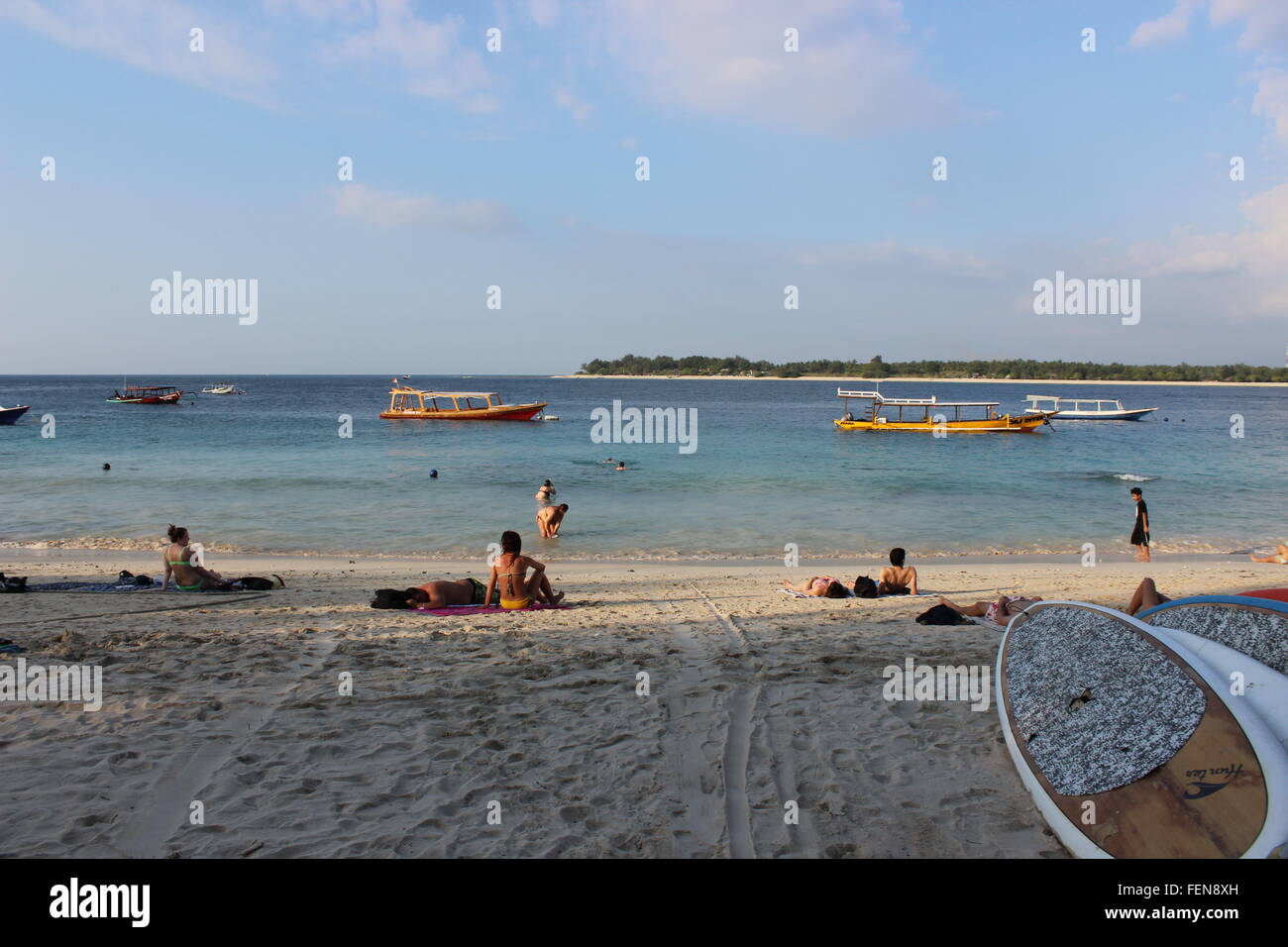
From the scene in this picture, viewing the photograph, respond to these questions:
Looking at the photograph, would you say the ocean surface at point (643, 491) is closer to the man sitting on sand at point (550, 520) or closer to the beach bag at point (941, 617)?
the man sitting on sand at point (550, 520)

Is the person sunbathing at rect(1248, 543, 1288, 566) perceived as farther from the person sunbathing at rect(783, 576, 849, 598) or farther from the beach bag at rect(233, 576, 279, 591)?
the beach bag at rect(233, 576, 279, 591)

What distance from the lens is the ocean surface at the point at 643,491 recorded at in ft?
54.6

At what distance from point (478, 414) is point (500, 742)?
Answer: 52581 mm

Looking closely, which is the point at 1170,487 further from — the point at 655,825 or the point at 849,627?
the point at 655,825

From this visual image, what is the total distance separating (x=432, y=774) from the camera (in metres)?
4.41

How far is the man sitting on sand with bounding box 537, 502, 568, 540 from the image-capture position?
1648cm

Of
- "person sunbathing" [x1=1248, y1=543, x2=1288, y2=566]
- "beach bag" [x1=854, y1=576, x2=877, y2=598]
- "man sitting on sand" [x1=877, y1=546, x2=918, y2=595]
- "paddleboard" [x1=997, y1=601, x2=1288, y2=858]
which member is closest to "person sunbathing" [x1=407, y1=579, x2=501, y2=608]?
"beach bag" [x1=854, y1=576, x2=877, y2=598]

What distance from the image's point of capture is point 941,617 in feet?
26.9

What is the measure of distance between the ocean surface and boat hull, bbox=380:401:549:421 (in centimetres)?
875

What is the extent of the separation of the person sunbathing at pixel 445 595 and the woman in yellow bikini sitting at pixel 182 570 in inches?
123

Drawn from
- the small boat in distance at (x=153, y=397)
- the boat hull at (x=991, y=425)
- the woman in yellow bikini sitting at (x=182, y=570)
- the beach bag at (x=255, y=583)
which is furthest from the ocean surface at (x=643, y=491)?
the small boat in distance at (x=153, y=397)

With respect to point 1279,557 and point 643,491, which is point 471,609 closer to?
point 1279,557
